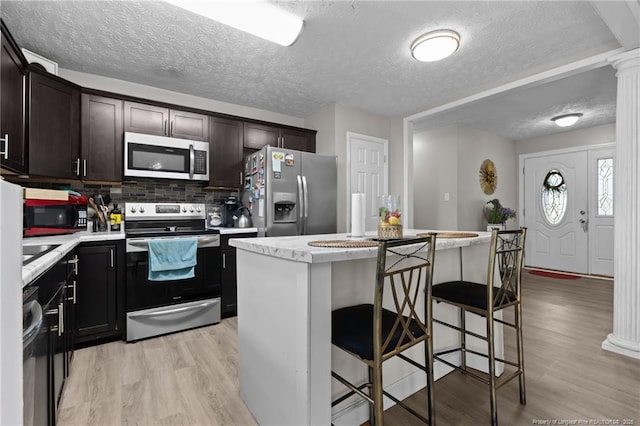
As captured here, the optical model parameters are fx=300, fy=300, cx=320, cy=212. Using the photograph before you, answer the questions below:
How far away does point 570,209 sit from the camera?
539 cm

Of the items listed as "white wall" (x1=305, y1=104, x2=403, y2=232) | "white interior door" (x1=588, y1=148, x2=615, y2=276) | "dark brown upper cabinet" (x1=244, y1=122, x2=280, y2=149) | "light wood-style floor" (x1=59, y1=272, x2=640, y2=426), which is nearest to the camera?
"light wood-style floor" (x1=59, y1=272, x2=640, y2=426)

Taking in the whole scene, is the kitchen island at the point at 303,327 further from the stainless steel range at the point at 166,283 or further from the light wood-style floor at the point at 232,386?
the stainless steel range at the point at 166,283

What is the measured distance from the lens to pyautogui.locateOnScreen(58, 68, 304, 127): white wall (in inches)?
118

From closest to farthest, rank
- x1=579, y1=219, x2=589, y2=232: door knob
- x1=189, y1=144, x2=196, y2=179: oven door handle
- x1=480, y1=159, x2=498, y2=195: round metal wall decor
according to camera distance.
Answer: x1=189, y1=144, x2=196, y2=179: oven door handle, x1=579, y1=219, x2=589, y2=232: door knob, x1=480, y1=159, x2=498, y2=195: round metal wall decor

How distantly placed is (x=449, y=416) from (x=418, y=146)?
191 inches

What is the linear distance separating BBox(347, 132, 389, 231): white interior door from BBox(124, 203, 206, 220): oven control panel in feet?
6.21

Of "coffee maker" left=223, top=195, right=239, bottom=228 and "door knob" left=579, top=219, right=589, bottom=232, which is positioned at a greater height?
"coffee maker" left=223, top=195, right=239, bottom=228

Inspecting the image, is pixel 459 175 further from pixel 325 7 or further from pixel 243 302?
pixel 243 302

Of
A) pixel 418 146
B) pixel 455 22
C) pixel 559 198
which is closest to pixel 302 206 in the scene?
pixel 455 22

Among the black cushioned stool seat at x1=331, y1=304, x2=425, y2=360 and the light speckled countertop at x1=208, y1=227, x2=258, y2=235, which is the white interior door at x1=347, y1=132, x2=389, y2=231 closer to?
the light speckled countertop at x1=208, y1=227, x2=258, y2=235

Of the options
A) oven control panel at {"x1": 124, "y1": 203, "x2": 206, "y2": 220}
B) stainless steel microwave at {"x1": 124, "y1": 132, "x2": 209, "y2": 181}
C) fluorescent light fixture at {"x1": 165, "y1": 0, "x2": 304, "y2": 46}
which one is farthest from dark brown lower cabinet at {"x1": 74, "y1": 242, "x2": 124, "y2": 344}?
fluorescent light fixture at {"x1": 165, "y1": 0, "x2": 304, "y2": 46}

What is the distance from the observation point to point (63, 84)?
8.57 ft

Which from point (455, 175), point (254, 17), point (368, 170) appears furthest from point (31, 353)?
point (455, 175)

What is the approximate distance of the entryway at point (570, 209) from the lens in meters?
5.03
